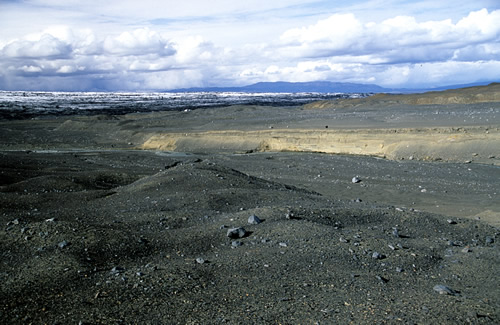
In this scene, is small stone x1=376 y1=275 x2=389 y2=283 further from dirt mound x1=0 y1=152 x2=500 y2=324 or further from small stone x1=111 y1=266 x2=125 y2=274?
small stone x1=111 y1=266 x2=125 y2=274

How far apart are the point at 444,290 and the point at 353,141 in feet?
68.9

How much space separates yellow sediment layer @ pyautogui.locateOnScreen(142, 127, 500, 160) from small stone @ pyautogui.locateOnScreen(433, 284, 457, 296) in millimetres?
17264

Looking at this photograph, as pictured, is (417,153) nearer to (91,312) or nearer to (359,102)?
(91,312)

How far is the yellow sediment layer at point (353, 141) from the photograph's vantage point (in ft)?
71.6

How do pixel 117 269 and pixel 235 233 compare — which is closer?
pixel 117 269

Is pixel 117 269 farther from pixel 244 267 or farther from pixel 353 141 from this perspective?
pixel 353 141

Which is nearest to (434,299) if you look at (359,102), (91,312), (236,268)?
(236,268)

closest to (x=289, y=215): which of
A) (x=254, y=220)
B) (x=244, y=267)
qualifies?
(x=254, y=220)

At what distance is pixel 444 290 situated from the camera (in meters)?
5.43

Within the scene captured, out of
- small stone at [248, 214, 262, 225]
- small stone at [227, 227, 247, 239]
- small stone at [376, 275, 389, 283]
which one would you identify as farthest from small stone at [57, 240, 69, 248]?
small stone at [376, 275, 389, 283]

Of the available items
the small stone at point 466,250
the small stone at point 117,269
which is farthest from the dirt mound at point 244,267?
the small stone at point 466,250

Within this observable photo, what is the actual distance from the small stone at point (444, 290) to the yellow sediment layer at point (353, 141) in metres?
17.3

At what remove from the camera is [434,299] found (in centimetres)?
517

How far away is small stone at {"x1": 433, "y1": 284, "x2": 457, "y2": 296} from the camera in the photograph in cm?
539
